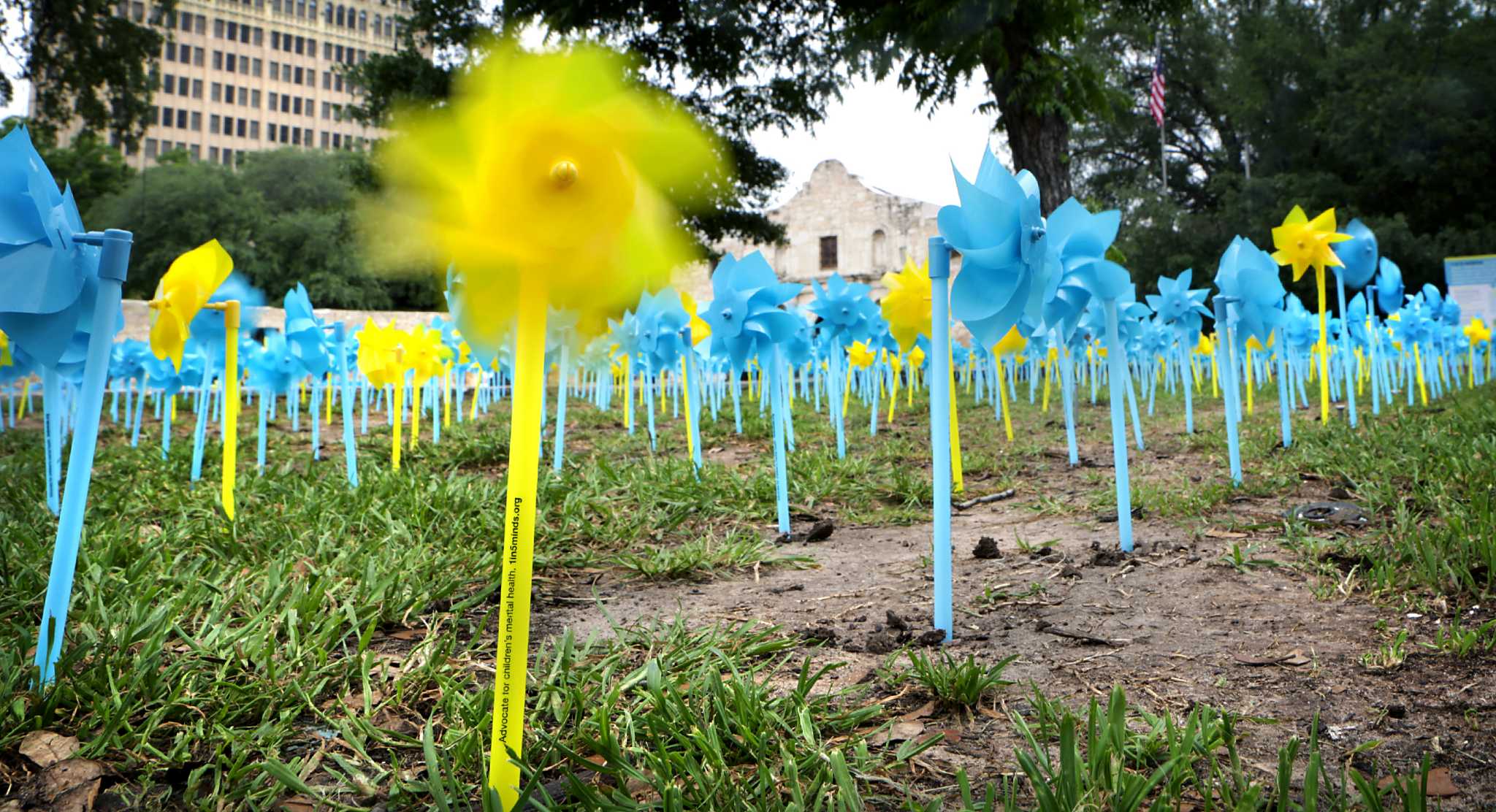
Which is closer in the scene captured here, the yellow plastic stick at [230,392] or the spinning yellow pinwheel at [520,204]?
the spinning yellow pinwheel at [520,204]

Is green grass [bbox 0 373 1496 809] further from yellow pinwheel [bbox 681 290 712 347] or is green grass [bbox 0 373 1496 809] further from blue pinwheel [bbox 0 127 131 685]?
yellow pinwheel [bbox 681 290 712 347]

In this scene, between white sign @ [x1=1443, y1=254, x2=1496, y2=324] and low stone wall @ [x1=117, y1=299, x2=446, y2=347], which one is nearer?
low stone wall @ [x1=117, y1=299, x2=446, y2=347]

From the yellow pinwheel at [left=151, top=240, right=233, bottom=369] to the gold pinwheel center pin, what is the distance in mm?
1815

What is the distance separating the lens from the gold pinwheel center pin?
4.33 feet

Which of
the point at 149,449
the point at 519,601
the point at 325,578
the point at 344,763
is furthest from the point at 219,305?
the point at 149,449

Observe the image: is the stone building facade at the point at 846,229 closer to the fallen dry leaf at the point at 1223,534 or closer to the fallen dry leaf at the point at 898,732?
the fallen dry leaf at the point at 1223,534

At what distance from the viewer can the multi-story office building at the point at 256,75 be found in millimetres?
58281

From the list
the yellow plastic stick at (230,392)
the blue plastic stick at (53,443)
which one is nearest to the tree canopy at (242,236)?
the blue plastic stick at (53,443)

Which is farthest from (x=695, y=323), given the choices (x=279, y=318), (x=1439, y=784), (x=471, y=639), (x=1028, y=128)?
(x=279, y=318)

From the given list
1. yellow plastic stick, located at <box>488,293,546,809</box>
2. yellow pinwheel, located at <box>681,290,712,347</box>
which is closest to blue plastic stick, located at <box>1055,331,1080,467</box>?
yellow pinwheel, located at <box>681,290,712,347</box>

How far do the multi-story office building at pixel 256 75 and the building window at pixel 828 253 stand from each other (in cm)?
3817

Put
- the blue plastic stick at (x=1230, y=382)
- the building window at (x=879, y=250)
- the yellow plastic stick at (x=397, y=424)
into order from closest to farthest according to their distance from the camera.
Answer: the blue plastic stick at (x=1230, y=382) < the yellow plastic stick at (x=397, y=424) < the building window at (x=879, y=250)

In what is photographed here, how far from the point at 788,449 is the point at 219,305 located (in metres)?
3.36

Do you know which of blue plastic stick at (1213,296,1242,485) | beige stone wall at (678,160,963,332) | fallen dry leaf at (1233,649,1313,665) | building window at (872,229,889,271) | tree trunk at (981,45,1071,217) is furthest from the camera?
building window at (872,229,889,271)
